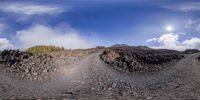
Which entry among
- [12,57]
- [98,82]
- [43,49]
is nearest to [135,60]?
[98,82]

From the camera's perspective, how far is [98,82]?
3494cm

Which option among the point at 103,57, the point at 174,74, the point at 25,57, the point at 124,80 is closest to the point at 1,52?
the point at 25,57

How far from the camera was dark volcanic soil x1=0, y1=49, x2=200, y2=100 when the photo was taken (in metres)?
31.0

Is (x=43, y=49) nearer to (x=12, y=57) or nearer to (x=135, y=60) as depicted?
(x=12, y=57)

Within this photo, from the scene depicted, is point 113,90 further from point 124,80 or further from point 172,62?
point 172,62

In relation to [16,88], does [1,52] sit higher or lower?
higher

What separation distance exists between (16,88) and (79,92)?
5.11 m

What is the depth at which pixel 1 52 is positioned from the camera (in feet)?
143

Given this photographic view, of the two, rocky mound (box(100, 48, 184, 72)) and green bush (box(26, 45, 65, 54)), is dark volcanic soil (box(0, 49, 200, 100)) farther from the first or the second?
green bush (box(26, 45, 65, 54))

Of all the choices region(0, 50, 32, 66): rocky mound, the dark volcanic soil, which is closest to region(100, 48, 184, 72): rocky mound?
the dark volcanic soil

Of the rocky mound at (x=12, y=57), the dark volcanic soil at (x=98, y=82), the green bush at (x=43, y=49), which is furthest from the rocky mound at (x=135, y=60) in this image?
the green bush at (x=43, y=49)

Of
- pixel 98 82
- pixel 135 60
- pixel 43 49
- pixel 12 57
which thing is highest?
pixel 43 49

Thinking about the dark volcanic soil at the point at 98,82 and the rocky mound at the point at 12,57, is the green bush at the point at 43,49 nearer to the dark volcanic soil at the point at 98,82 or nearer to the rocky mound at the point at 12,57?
the dark volcanic soil at the point at 98,82

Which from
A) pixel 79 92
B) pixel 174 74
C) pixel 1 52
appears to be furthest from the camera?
pixel 1 52
